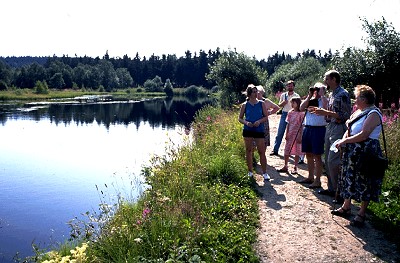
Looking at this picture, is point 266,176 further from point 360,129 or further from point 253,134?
point 360,129

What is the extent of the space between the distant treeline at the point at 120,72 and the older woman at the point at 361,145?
8268 cm

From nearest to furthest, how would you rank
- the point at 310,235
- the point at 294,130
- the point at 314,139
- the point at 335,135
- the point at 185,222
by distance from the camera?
the point at 185,222
the point at 310,235
the point at 335,135
the point at 314,139
the point at 294,130

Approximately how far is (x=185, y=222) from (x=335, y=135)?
2.75 meters

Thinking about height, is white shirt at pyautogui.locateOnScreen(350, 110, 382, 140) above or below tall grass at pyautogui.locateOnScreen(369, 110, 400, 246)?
above

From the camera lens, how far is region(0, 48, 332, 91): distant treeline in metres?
94.2

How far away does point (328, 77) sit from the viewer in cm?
543

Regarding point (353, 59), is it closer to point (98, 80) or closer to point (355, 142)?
point (355, 142)

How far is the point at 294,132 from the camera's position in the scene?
777 centimetres

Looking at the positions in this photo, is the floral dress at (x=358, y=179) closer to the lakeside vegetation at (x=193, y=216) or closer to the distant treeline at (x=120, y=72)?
the lakeside vegetation at (x=193, y=216)

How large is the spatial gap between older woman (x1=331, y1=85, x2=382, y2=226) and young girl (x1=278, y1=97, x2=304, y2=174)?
2.62m

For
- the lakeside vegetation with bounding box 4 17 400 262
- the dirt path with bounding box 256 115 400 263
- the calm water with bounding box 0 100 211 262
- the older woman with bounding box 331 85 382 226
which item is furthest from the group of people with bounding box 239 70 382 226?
the calm water with bounding box 0 100 211 262

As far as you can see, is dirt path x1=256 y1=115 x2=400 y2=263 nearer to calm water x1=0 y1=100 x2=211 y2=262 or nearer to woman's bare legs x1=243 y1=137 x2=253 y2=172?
woman's bare legs x1=243 y1=137 x2=253 y2=172

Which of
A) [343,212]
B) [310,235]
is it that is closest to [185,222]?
[310,235]

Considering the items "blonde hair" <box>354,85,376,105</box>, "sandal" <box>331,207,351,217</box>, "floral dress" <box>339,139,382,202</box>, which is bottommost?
"sandal" <box>331,207,351,217</box>
